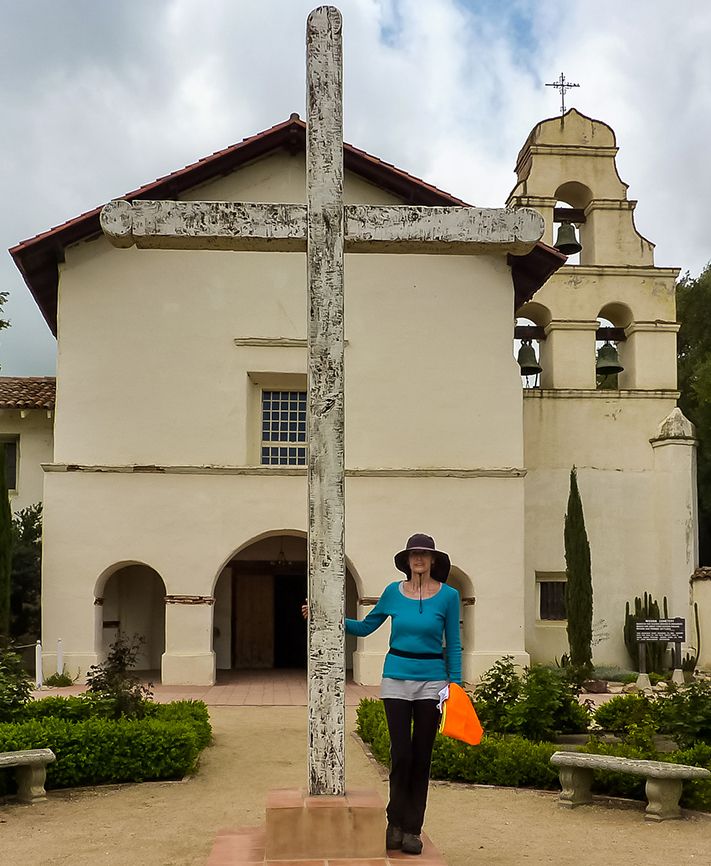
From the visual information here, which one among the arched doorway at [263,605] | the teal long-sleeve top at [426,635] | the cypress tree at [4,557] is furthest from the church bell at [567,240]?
the teal long-sleeve top at [426,635]

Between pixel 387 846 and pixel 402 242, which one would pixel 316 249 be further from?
pixel 387 846

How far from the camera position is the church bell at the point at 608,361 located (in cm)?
1992

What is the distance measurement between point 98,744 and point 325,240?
4970 millimetres

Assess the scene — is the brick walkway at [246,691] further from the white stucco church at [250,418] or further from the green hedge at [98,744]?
the green hedge at [98,744]

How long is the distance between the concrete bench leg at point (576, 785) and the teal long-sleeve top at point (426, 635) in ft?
8.87

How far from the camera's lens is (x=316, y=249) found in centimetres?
602

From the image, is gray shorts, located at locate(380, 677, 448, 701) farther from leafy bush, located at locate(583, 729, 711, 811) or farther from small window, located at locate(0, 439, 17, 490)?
small window, located at locate(0, 439, 17, 490)

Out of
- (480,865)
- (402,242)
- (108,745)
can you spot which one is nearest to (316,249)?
(402,242)

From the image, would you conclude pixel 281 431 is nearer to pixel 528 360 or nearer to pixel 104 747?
pixel 528 360

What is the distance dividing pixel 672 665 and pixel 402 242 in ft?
50.6

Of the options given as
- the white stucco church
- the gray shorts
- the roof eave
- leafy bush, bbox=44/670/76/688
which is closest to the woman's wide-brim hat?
the gray shorts

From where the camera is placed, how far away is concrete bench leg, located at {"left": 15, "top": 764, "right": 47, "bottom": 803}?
25.7ft

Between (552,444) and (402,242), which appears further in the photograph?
(552,444)

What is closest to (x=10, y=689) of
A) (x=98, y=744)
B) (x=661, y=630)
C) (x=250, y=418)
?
(x=98, y=744)
